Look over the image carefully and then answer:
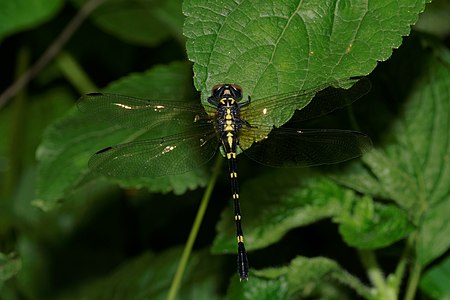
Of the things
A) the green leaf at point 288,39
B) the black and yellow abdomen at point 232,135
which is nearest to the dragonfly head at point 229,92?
the black and yellow abdomen at point 232,135

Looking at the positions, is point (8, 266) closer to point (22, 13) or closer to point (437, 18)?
point (22, 13)

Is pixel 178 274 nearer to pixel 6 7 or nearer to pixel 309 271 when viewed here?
pixel 309 271

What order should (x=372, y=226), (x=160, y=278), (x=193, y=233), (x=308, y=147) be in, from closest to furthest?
(x=372, y=226)
(x=308, y=147)
(x=193, y=233)
(x=160, y=278)

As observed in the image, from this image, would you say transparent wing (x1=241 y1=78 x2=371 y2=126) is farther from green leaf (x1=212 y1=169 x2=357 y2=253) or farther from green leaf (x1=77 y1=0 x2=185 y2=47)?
green leaf (x1=77 y1=0 x2=185 y2=47)

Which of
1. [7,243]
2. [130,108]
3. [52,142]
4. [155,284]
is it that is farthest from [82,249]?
[130,108]

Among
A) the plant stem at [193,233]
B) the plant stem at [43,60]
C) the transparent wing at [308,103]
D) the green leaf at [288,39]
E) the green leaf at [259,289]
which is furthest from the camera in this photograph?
the plant stem at [43,60]

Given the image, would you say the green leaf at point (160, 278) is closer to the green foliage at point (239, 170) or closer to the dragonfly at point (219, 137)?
the green foliage at point (239, 170)

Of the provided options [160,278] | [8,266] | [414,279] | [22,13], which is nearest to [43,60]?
[22,13]
